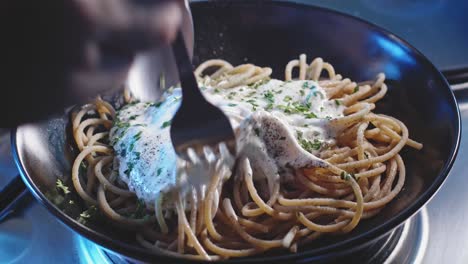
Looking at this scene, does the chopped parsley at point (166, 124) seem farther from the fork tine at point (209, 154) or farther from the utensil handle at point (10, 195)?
the utensil handle at point (10, 195)

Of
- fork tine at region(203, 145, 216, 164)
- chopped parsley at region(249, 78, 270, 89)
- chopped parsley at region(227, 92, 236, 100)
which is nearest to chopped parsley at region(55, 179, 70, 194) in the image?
fork tine at region(203, 145, 216, 164)

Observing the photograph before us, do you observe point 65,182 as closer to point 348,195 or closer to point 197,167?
point 197,167

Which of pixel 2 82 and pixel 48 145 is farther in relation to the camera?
pixel 48 145

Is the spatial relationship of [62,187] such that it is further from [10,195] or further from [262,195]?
[262,195]

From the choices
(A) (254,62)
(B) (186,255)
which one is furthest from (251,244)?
(A) (254,62)

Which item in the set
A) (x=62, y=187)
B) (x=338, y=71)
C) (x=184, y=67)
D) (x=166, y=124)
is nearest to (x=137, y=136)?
(x=166, y=124)

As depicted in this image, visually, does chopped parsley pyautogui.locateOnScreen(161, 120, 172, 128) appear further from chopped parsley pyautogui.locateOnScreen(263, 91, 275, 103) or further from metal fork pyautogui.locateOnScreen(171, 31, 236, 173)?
chopped parsley pyautogui.locateOnScreen(263, 91, 275, 103)
